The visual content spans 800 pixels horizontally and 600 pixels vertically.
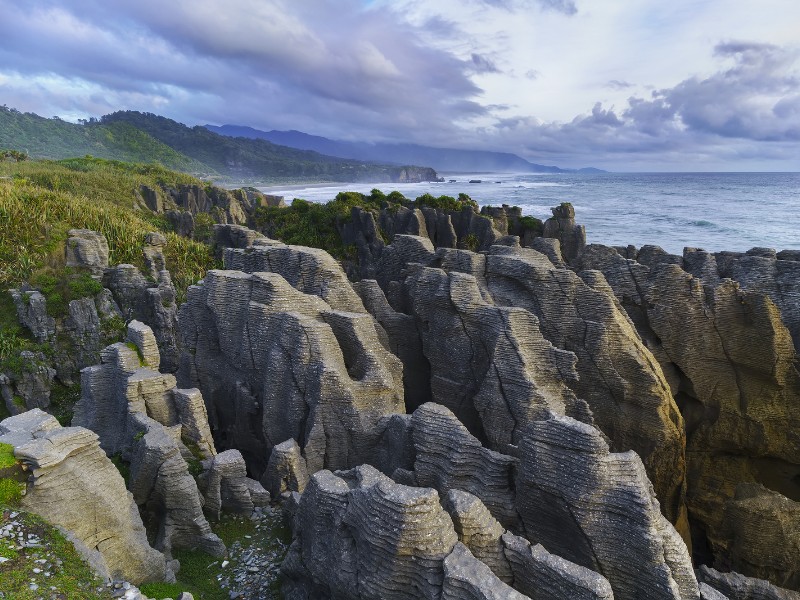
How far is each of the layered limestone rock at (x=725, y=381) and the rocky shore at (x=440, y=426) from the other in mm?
72

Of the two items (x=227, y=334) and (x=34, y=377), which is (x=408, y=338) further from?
(x=34, y=377)

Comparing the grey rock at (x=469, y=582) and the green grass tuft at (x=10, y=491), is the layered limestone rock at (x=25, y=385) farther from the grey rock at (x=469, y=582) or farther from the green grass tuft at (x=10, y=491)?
the grey rock at (x=469, y=582)

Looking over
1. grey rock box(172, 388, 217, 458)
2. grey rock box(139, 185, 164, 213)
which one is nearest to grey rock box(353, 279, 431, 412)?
grey rock box(172, 388, 217, 458)

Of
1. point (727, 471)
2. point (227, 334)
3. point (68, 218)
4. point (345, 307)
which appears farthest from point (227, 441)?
point (68, 218)

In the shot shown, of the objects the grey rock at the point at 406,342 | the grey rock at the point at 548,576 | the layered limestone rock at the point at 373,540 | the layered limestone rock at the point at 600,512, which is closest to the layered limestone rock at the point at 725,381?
the grey rock at the point at 406,342

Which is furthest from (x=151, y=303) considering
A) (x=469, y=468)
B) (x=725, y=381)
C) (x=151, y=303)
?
(x=725, y=381)

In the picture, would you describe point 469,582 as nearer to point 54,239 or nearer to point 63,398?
point 63,398

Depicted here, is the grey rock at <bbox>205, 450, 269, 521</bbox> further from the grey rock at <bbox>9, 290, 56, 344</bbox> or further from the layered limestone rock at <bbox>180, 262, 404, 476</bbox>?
the grey rock at <bbox>9, 290, 56, 344</bbox>

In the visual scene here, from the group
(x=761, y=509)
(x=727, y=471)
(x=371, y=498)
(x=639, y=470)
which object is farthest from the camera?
(x=727, y=471)

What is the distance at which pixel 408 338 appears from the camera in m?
18.5

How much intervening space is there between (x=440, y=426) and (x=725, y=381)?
514 inches

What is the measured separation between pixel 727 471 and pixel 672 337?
525 centimetres

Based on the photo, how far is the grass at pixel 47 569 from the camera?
7.35m

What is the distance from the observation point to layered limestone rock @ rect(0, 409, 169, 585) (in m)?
9.40
